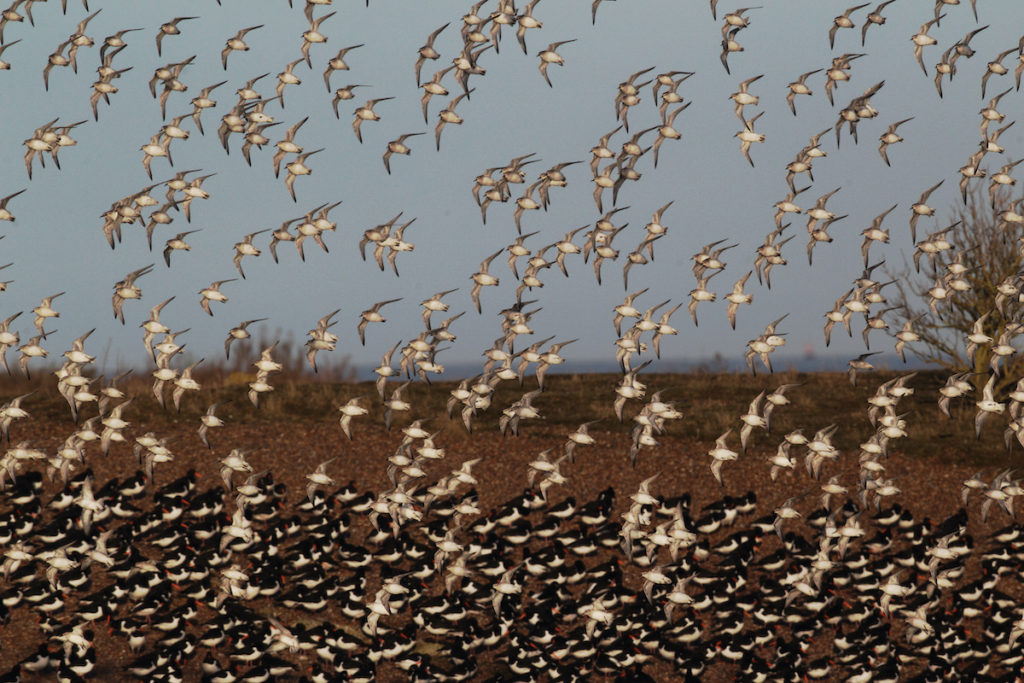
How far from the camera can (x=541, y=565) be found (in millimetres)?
30562

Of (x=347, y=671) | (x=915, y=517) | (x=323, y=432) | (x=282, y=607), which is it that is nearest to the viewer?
(x=347, y=671)

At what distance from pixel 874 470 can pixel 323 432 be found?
16.2 m

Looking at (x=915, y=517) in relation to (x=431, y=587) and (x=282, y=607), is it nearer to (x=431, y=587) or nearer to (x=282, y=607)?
(x=431, y=587)

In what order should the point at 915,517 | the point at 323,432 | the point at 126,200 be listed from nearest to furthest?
the point at 915,517 → the point at 323,432 → the point at 126,200

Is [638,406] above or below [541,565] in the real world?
above

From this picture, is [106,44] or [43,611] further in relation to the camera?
[106,44]

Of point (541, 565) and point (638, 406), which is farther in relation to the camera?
point (638, 406)

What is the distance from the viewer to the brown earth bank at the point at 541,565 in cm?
2855

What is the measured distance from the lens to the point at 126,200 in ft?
133

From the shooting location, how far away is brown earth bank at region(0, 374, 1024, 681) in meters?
28.5

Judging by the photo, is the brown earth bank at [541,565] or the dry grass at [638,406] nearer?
the brown earth bank at [541,565]

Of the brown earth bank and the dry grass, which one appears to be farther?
the dry grass

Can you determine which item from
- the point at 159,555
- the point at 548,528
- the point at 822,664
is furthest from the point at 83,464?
the point at 822,664

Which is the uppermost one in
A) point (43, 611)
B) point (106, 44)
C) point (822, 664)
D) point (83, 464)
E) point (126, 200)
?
point (106, 44)
